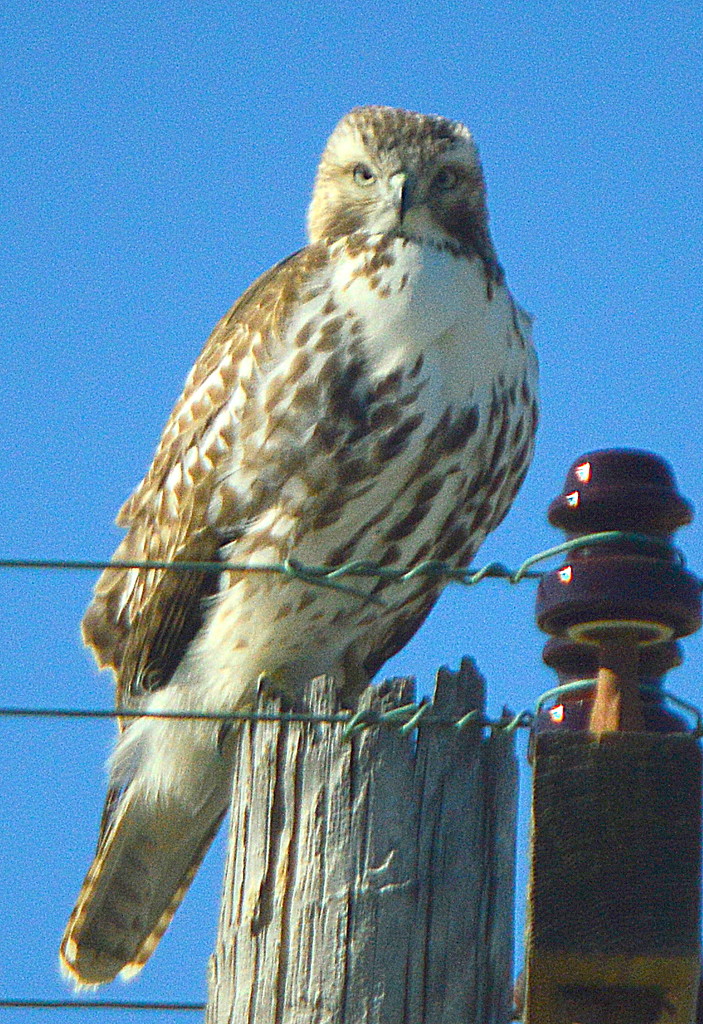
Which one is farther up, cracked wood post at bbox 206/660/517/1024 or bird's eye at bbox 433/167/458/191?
bird's eye at bbox 433/167/458/191

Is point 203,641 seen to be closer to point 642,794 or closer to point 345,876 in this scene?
point 345,876

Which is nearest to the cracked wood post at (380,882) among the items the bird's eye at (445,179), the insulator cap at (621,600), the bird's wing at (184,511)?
the insulator cap at (621,600)

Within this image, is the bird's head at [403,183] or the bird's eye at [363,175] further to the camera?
the bird's eye at [363,175]

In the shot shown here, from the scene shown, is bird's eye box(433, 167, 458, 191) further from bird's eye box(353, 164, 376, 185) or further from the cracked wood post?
the cracked wood post

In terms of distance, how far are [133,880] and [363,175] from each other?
2120 mm

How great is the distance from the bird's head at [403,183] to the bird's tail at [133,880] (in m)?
1.65

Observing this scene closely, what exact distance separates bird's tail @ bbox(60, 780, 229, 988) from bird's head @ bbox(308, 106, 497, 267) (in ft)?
5.40

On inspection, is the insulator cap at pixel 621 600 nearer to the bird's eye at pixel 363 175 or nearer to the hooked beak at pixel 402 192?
the hooked beak at pixel 402 192

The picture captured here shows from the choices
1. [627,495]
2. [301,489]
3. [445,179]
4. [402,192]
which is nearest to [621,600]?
[627,495]

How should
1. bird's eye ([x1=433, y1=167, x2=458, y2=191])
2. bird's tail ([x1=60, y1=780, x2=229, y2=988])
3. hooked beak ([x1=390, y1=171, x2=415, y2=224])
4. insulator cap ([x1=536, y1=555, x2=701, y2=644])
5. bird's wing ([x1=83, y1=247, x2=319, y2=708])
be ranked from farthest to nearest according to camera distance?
bird's eye ([x1=433, y1=167, x2=458, y2=191]), hooked beak ([x1=390, y1=171, x2=415, y2=224]), bird's wing ([x1=83, y1=247, x2=319, y2=708]), bird's tail ([x1=60, y1=780, x2=229, y2=988]), insulator cap ([x1=536, y1=555, x2=701, y2=644])

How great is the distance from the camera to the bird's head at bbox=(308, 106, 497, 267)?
4.91 metres

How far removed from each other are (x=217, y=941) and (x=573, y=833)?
689 millimetres

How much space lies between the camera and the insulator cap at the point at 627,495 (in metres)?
2.55

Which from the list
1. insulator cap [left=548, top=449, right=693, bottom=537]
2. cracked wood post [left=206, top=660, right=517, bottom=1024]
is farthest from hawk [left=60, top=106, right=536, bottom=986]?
insulator cap [left=548, top=449, right=693, bottom=537]
